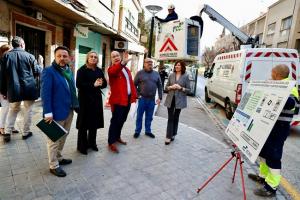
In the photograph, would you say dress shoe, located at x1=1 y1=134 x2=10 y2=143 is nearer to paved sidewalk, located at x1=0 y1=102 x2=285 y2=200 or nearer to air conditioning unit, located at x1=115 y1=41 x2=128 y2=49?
paved sidewalk, located at x1=0 y1=102 x2=285 y2=200

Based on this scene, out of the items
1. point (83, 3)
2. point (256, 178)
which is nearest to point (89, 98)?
point (256, 178)

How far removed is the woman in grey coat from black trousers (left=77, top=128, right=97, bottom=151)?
1.68 m

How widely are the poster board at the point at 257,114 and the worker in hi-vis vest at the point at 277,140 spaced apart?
352 mm

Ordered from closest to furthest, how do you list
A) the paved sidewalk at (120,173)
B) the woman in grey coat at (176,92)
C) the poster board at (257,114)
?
the poster board at (257,114) → the paved sidewalk at (120,173) → the woman in grey coat at (176,92)

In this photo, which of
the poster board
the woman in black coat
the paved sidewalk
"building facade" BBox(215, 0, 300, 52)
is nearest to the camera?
the poster board

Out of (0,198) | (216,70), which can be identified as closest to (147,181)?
(0,198)

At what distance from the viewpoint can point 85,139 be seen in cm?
434

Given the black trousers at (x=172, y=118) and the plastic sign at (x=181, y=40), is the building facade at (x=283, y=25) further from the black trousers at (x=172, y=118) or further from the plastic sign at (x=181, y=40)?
the black trousers at (x=172, y=118)

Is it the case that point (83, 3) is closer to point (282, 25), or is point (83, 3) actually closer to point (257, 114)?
point (257, 114)

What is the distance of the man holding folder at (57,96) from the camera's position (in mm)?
3236

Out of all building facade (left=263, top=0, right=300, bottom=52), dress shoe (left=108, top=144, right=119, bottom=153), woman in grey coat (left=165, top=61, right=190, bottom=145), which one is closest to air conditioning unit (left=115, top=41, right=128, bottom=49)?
woman in grey coat (left=165, top=61, right=190, bottom=145)

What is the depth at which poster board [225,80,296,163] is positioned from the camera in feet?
9.41

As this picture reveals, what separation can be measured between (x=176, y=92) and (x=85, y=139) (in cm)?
213

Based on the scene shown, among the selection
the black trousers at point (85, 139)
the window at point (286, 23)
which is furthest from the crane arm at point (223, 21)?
the window at point (286, 23)
